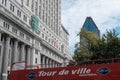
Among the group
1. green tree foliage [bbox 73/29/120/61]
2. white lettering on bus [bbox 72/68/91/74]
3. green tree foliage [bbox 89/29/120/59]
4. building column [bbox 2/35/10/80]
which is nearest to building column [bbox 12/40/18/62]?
building column [bbox 2/35/10/80]

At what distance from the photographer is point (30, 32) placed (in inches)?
2913

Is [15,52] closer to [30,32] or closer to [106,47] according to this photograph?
[30,32]

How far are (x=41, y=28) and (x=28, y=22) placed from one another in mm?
11291

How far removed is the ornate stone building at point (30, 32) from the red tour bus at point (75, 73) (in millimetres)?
40616

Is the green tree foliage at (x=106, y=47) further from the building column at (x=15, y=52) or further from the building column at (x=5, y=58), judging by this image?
the building column at (x=15, y=52)

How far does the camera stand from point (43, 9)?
92.1 metres

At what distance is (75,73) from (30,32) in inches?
2256

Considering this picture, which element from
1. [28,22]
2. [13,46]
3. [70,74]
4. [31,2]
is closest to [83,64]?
[70,74]

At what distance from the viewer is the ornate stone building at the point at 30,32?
201ft

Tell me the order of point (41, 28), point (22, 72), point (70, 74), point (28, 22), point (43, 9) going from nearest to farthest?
point (70, 74), point (22, 72), point (28, 22), point (41, 28), point (43, 9)

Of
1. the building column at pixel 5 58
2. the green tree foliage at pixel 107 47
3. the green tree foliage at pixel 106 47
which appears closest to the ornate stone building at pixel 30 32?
the building column at pixel 5 58

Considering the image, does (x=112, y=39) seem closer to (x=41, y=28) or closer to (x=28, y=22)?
(x=28, y=22)

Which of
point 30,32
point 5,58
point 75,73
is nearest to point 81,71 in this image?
point 75,73

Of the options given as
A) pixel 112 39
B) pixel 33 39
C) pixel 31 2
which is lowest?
pixel 112 39
